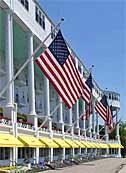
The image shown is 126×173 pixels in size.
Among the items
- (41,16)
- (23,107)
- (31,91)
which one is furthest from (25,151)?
(23,107)

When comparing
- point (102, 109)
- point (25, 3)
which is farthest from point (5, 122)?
point (102, 109)

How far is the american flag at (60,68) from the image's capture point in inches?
1193

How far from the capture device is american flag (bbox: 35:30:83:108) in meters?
30.3

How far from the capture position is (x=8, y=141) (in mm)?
28859

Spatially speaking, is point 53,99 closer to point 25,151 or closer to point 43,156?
point 43,156

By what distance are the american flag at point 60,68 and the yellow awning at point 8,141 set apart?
451 centimetres

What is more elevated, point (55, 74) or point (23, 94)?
point (23, 94)

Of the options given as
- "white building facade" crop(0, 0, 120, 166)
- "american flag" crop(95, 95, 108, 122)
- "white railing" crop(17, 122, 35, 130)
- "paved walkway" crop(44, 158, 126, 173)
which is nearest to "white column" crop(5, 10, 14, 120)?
"white building facade" crop(0, 0, 120, 166)

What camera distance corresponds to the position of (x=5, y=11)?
3434 centimetres

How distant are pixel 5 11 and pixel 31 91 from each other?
9368 millimetres

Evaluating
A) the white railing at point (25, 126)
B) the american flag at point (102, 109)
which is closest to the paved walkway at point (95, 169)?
the white railing at point (25, 126)

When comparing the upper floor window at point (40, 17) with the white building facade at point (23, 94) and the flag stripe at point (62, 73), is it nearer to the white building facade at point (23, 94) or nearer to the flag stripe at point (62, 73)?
the white building facade at point (23, 94)

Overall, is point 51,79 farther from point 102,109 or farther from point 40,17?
point 102,109

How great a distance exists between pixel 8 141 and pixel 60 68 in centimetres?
619
